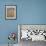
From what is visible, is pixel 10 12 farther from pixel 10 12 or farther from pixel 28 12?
pixel 28 12

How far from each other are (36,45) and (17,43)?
2.53 feet

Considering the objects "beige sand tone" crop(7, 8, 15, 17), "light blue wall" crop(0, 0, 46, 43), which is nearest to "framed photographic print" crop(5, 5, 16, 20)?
"beige sand tone" crop(7, 8, 15, 17)

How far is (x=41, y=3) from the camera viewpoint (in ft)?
15.6

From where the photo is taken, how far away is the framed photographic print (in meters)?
4.71

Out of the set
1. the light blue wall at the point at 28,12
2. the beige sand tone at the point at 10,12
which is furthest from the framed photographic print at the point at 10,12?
the light blue wall at the point at 28,12

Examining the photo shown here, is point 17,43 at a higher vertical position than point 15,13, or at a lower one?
lower

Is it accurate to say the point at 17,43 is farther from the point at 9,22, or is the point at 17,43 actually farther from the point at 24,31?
the point at 9,22

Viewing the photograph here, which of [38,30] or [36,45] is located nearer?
[36,45]

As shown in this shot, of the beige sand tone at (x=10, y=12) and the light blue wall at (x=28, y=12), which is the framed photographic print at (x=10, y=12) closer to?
the beige sand tone at (x=10, y=12)

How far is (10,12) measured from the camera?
15.6 ft

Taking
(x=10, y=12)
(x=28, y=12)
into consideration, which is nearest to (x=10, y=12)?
(x=10, y=12)

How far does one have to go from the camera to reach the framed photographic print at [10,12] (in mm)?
4715

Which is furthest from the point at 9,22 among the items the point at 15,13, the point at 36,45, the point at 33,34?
the point at 36,45

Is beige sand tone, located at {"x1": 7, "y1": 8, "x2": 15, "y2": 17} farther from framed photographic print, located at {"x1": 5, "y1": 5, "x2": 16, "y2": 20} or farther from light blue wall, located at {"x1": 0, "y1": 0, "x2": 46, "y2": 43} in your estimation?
light blue wall, located at {"x1": 0, "y1": 0, "x2": 46, "y2": 43}
